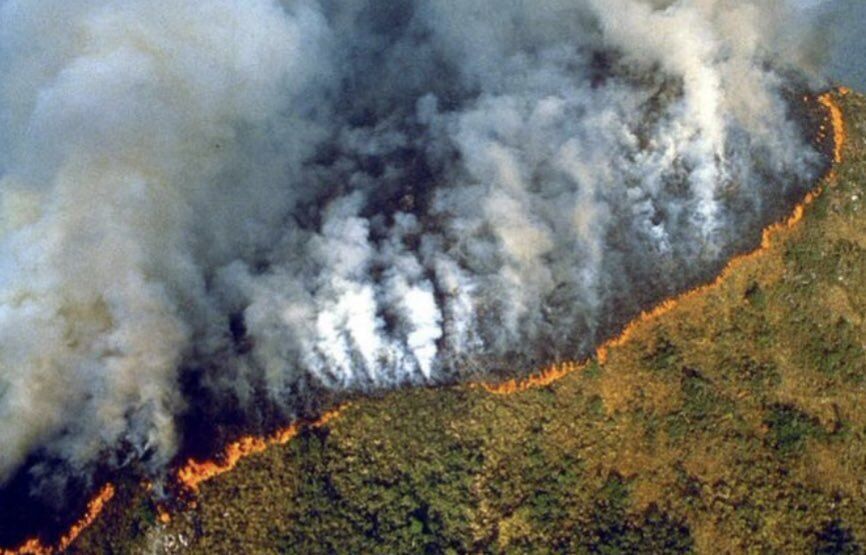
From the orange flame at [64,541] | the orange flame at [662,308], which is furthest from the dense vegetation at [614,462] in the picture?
the orange flame at [64,541]

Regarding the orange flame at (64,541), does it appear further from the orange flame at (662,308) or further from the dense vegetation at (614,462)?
the orange flame at (662,308)

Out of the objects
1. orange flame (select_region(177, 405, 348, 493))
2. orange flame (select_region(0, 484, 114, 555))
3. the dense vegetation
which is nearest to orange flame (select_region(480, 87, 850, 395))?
the dense vegetation

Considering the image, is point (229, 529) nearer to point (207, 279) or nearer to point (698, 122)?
point (207, 279)

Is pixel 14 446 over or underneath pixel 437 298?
underneath

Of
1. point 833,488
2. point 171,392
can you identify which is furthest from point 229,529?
point 833,488

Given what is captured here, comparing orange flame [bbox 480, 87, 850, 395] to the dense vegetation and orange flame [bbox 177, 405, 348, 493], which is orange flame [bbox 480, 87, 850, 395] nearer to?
the dense vegetation

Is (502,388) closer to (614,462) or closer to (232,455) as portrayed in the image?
(614,462)

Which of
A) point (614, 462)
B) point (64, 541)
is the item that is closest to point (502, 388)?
point (614, 462)
